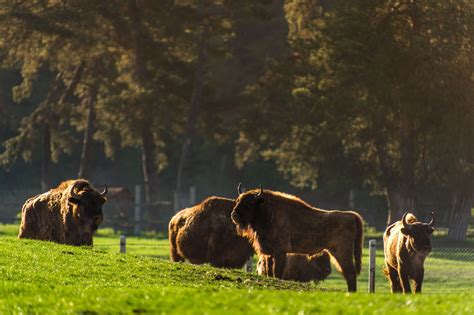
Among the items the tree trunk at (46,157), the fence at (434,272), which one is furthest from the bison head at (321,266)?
the tree trunk at (46,157)

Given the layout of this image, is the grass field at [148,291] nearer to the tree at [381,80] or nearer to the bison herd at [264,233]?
the bison herd at [264,233]

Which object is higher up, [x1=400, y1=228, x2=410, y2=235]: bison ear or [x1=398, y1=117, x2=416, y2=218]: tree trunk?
Answer: [x1=398, y1=117, x2=416, y2=218]: tree trunk

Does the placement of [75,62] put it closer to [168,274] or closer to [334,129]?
[334,129]

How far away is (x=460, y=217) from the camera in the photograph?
5934 cm

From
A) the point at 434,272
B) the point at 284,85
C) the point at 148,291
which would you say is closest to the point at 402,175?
the point at 284,85

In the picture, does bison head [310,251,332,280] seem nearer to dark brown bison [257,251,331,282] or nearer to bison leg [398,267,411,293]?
dark brown bison [257,251,331,282]

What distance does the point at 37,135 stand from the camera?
69062 mm

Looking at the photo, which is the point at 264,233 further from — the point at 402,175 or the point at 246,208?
the point at 402,175

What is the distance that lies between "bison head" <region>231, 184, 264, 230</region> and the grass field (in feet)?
4.83

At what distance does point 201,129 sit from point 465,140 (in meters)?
17.2

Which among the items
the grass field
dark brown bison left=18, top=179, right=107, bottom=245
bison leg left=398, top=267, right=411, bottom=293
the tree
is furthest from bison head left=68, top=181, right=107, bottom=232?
the tree

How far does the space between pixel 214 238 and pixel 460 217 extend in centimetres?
3267

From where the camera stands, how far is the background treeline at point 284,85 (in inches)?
2199

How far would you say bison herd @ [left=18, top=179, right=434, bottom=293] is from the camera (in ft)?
87.9
